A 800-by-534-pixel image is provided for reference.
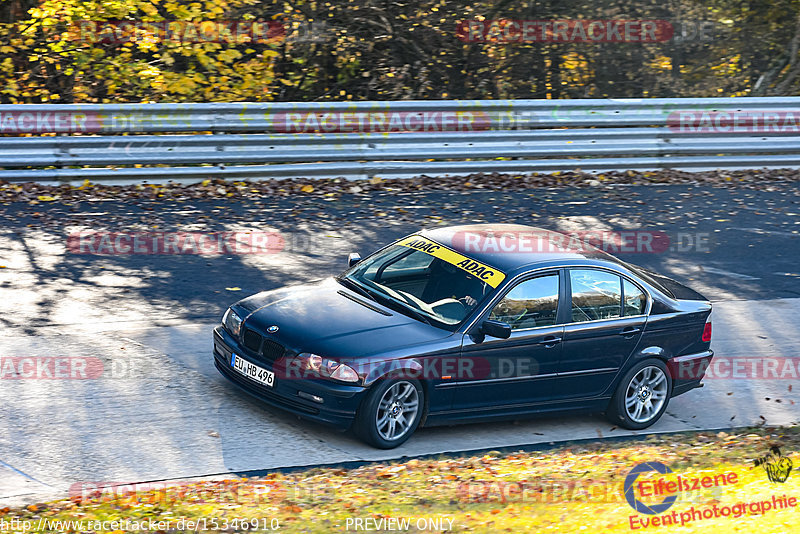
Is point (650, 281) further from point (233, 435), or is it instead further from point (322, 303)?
point (233, 435)

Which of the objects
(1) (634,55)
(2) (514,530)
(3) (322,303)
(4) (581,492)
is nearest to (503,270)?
(3) (322,303)

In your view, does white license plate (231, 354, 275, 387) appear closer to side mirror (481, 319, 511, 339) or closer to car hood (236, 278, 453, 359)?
car hood (236, 278, 453, 359)

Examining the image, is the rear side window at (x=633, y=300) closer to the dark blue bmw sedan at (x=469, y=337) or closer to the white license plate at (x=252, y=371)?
the dark blue bmw sedan at (x=469, y=337)

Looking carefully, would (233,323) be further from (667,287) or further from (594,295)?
(667,287)

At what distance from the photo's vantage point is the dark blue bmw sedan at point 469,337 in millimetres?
6855

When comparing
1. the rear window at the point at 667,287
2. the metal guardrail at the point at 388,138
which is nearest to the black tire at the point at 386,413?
the rear window at the point at 667,287

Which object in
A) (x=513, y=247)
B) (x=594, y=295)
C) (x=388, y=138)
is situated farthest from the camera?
(x=388, y=138)

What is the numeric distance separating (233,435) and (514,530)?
2.37 m

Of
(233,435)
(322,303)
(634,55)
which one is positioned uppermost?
(634,55)

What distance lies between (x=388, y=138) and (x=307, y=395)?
25.3 feet

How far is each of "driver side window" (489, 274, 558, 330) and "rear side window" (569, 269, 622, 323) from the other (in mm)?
193

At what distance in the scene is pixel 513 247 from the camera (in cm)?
790

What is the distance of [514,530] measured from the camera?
17.5 feet

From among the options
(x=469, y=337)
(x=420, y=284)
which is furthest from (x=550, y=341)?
(x=420, y=284)
